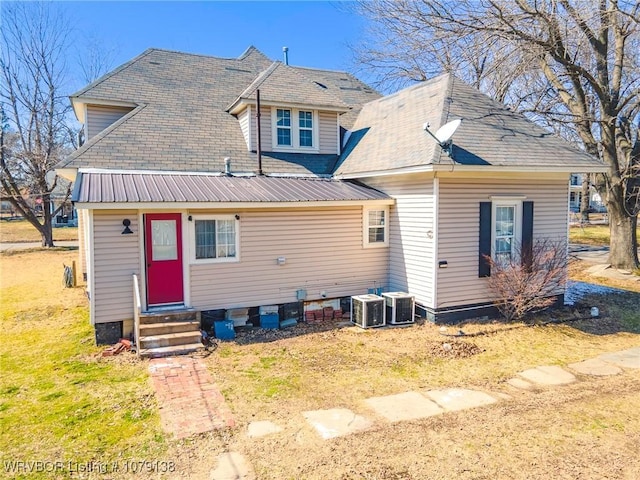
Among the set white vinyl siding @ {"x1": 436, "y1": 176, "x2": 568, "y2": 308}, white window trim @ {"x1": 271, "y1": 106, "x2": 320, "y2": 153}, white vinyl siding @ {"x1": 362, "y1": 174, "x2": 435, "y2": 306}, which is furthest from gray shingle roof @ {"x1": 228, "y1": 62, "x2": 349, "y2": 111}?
white vinyl siding @ {"x1": 436, "y1": 176, "x2": 568, "y2": 308}

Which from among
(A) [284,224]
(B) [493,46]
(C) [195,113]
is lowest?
(A) [284,224]

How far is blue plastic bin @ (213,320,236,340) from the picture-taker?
30.1 feet

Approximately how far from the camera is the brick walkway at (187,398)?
5.44 metres

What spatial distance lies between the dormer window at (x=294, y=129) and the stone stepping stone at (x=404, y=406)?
333 inches

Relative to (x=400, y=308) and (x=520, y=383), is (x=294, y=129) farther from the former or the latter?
(x=520, y=383)

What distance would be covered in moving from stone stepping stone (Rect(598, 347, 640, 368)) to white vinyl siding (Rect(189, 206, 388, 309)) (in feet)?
16.9

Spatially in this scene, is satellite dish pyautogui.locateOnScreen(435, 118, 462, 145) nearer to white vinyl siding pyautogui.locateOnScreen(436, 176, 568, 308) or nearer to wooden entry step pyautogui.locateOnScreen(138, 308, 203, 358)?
white vinyl siding pyautogui.locateOnScreen(436, 176, 568, 308)

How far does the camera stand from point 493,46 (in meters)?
12.8

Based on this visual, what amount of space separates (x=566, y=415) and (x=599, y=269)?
42.3 ft

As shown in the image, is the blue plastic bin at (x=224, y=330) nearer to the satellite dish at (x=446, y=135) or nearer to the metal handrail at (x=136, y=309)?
the metal handrail at (x=136, y=309)

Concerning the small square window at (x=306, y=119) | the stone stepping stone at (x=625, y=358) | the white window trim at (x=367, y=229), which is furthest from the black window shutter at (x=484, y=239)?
the small square window at (x=306, y=119)

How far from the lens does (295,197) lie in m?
10.1

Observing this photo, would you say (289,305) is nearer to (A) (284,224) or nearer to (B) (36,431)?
(A) (284,224)

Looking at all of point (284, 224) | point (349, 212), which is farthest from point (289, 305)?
point (349, 212)
